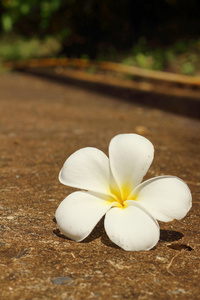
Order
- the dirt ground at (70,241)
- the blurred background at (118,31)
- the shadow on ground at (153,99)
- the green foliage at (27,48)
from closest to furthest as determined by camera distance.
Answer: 1. the dirt ground at (70,241)
2. the shadow on ground at (153,99)
3. the blurred background at (118,31)
4. the green foliage at (27,48)

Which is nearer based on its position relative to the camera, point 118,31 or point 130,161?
point 130,161

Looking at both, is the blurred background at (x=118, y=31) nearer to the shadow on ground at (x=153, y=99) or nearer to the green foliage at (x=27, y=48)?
the green foliage at (x=27, y=48)

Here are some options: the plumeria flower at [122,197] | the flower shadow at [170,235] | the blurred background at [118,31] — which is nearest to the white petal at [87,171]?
the plumeria flower at [122,197]

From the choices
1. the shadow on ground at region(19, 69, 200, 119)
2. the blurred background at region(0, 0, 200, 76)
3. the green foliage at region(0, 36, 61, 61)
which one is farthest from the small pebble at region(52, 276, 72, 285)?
the green foliage at region(0, 36, 61, 61)

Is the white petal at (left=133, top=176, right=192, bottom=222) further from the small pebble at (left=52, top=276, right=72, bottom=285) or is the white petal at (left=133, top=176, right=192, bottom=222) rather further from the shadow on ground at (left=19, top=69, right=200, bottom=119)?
the shadow on ground at (left=19, top=69, right=200, bottom=119)

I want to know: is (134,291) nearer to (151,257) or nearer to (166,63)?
(151,257)

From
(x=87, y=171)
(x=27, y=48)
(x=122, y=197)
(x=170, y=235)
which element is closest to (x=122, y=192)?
(x=122, y=197)

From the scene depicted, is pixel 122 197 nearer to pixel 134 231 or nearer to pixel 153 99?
pixel 134 231
